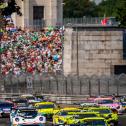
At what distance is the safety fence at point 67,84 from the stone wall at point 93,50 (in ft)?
40.5

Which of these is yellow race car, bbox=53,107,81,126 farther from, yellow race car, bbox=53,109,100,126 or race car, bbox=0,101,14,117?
race car, bbox=0,101,14,117

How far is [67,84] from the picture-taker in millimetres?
78000

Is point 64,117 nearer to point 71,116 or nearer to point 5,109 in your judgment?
point 71,116

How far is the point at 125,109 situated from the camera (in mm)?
70375

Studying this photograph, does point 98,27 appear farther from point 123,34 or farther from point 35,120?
point 35,120

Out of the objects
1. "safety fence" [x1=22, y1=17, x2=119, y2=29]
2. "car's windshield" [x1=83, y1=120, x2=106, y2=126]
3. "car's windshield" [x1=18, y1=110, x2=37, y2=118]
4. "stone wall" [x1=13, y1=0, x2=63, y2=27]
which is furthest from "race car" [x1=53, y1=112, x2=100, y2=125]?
"stone wall" [x1=13, y1=0, x2=63, y2=27]

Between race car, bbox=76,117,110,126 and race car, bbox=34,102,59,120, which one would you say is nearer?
race car, bbox=76,117,110,126

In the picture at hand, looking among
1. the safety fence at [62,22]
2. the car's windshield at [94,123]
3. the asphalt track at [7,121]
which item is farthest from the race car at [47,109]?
the safety fence at [62,22]

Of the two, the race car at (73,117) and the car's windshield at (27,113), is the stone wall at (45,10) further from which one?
the race car at (73,117)

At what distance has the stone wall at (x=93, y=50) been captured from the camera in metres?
93.1

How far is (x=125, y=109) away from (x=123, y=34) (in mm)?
25300

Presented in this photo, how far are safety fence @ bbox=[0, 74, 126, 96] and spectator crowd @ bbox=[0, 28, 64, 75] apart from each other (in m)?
14.7

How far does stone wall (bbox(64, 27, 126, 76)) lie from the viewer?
306 feet

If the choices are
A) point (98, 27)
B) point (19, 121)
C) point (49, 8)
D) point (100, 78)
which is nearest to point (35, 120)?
point (19, 121)
